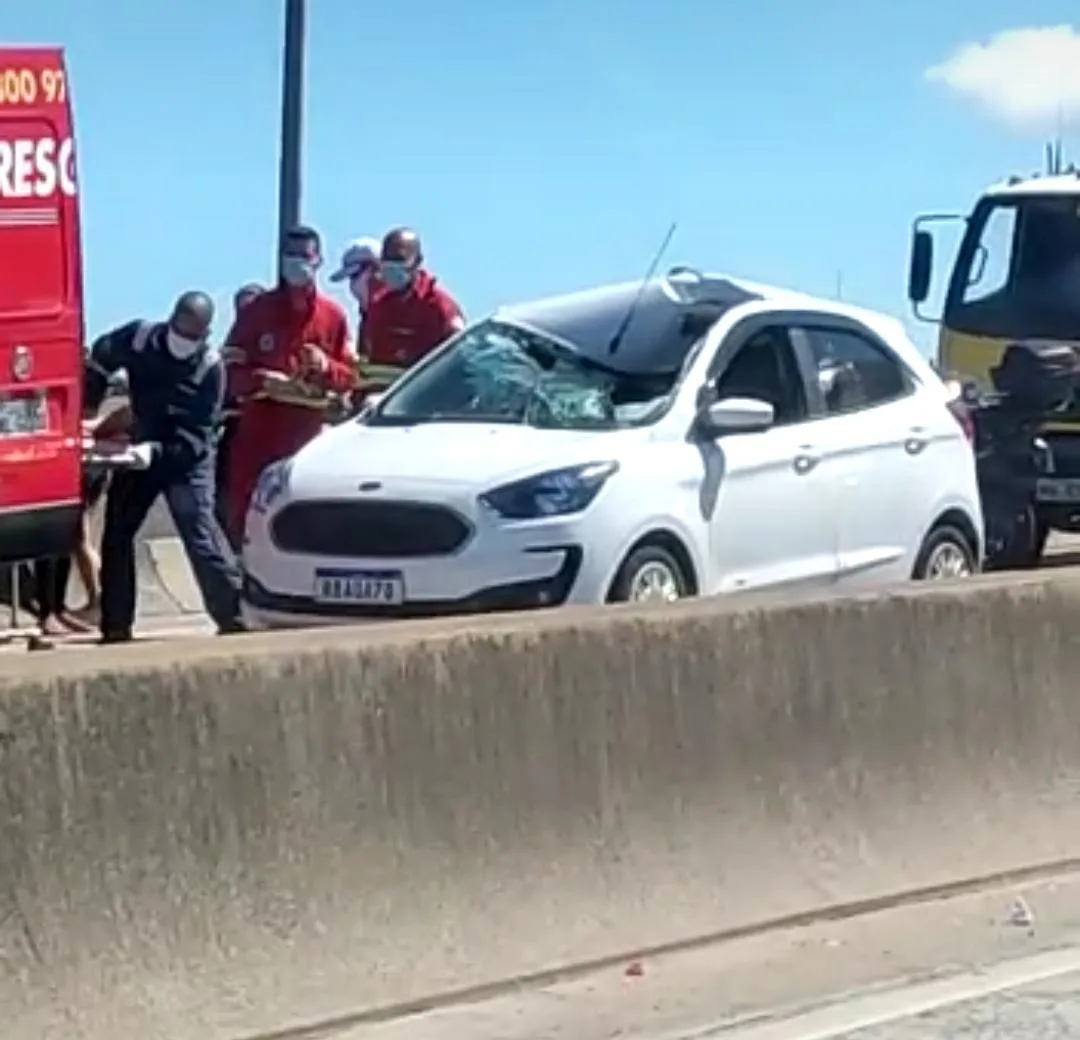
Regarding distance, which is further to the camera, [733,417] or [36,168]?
[36,168]

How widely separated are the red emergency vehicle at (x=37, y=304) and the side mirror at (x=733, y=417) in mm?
3227

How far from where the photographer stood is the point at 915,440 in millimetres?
14438

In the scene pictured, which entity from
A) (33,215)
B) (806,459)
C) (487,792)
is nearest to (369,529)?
(806,459)

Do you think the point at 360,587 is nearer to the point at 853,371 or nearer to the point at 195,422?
the point at 195,422

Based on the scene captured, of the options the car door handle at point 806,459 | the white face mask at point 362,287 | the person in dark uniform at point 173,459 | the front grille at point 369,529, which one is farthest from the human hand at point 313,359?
the car door handle at point 806,459

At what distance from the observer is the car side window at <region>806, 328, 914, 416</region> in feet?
46.7

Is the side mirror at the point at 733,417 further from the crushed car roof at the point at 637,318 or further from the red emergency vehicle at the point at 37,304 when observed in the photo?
the red emergency vehicle at the point at 37,304

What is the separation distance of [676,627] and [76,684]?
2113mm

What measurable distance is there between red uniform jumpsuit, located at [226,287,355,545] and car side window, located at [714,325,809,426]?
270 cm

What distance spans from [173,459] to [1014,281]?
9.40 metres

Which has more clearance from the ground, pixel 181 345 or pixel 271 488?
pixel 181 345

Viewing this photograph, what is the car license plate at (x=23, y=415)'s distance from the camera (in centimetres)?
1441

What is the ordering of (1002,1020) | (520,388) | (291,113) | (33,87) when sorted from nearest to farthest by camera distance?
1. (1002,1020)
2. (520,388)
3. (33,87)
4. (291,113)

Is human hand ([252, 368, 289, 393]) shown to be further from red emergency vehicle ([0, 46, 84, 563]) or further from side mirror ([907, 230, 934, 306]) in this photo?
side mirror ([907, 230, 934, 306])
